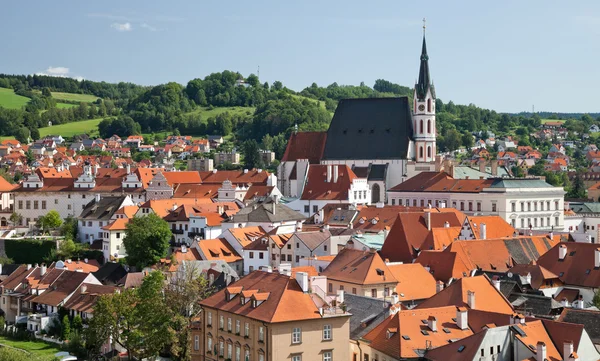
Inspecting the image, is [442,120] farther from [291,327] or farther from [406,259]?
[291,327]

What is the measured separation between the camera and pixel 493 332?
34.9m

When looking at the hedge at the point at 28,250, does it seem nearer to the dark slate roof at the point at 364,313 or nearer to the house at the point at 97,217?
the house at the point at 97,217

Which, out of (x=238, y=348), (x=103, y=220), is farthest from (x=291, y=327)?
(x=103, y=220)

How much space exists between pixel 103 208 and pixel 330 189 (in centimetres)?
2105

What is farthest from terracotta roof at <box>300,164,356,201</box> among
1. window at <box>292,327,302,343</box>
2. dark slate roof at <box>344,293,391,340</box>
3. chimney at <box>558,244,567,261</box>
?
window at <box>292,327,302,343</box>

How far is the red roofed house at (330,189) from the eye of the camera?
88000 millimetres

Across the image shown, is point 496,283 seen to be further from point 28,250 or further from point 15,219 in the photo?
point 15,219

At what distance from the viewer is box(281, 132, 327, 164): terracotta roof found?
100625 millimetres

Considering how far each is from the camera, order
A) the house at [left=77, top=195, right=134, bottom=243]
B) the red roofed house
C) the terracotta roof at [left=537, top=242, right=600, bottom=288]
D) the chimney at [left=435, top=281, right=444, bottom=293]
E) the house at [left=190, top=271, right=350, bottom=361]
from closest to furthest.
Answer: the house at [left=190, top=271, right=350, bottom=361]
the chimney at [left=435, top=281, right=444, bottom=293]
the terracotta roof at [left=537, top=242, right=600, bottom=288]
the house at [left=77, top=195, right=134, bottom=243]
the red roofed house

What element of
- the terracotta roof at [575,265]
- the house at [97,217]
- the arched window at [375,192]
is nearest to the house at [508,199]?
the arched window at [375,192]

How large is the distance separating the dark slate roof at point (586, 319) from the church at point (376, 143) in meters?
53.9

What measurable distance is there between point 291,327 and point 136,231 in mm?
35634

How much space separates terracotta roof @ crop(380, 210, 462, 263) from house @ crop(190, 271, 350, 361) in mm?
19544

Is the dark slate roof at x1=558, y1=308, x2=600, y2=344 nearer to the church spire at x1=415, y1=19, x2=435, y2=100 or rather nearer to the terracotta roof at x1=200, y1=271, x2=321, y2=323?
the terracotta roof at x1=200, y1=271, x2=321, y2=323
